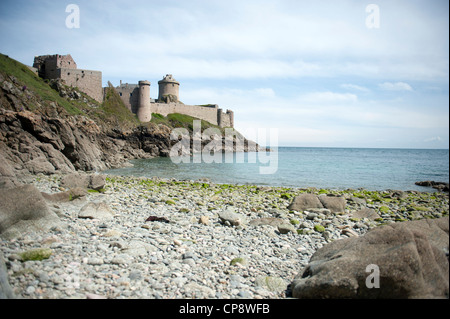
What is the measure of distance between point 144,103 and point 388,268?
6298 cm

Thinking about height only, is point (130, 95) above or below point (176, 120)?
above

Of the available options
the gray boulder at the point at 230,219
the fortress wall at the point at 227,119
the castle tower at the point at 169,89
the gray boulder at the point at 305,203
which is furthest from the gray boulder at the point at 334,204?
the fortress wall at the point at 227,119

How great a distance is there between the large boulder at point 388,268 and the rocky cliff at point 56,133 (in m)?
10.8

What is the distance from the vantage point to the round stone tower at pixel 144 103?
61.6m

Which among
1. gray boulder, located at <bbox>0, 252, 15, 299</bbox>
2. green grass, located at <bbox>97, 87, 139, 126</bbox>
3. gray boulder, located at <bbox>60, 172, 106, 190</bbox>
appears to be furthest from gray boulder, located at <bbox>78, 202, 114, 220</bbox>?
green grass, located at <bbox>97, 87, 139, 126</bbox>

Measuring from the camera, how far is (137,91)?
62.4 m

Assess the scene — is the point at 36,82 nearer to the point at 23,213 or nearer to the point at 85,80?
the point at 85,80

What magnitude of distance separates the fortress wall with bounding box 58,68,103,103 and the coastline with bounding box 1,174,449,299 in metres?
48.8

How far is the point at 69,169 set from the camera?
2133 centimetres

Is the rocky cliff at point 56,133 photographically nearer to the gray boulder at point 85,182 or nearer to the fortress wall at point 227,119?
the gray boulder at point 85,182

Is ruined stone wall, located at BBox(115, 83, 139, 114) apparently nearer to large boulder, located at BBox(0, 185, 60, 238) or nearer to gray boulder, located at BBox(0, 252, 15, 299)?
large boulder, located at BBox(0, 185, 60, 238)

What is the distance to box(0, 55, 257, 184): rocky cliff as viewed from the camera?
18812 mm

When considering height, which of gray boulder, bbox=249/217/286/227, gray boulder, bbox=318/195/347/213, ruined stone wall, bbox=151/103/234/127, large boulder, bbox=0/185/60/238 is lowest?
gray boulder, bbox=249/217/286/227

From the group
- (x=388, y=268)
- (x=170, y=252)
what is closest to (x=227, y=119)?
(x=170, y=252)
